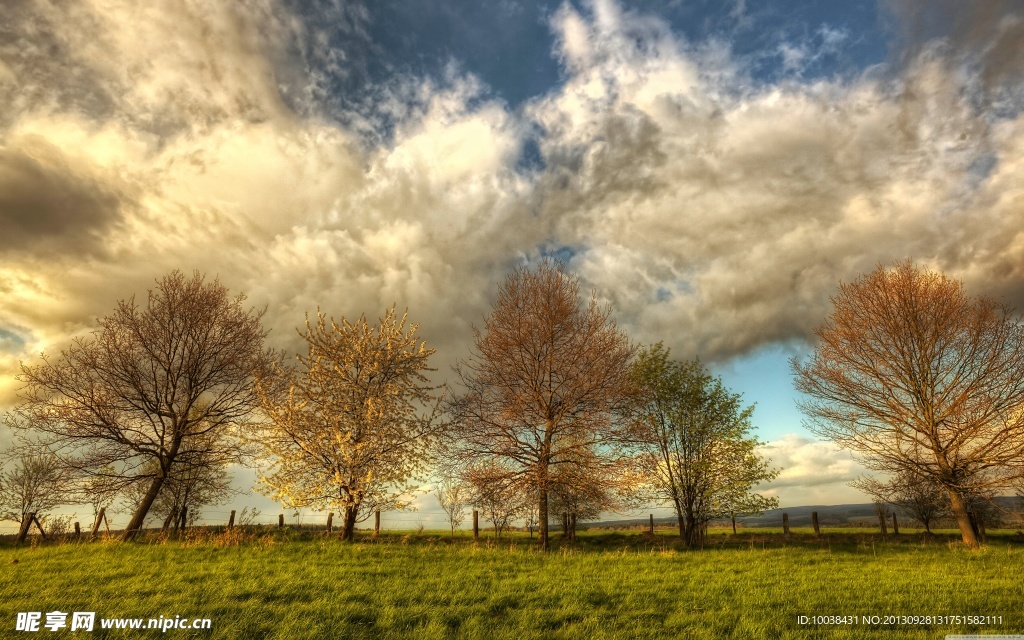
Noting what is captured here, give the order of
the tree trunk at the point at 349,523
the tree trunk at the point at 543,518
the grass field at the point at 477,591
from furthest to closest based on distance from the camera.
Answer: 1. the tree trunk at the point at 543,518
2. the tree trunk at the point at 349,523
3. the grass field at the point at 477,591

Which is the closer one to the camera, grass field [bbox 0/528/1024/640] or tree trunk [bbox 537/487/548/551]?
grass field [bbox 0/528/1024/640]

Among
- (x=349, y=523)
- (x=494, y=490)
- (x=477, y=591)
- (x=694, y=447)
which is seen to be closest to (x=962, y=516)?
(x=694, y=447)

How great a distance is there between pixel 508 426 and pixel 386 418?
484 centimetres

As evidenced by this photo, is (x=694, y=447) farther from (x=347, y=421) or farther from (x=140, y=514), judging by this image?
(x=140, y=514)

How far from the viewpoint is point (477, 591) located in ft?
31.7

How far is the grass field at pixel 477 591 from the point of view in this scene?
24.8 feet

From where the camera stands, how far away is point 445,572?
11492 mm

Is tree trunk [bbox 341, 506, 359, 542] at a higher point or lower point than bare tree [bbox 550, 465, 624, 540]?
lower

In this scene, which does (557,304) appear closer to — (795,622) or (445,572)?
(445,572)

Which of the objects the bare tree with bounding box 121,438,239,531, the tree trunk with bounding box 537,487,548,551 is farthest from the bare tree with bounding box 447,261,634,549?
the bare tree with bounding box 121,438,239,531

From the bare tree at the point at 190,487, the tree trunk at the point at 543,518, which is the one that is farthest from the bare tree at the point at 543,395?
the bare tree at the point at 190,487

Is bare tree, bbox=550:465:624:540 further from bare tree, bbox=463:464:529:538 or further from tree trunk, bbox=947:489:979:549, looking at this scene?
tree trunk, bbox=947:489:979:549

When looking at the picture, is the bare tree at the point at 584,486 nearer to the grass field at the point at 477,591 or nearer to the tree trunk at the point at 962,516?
the grass field at the point at 477,591

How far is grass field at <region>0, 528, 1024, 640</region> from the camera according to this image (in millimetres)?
7551
